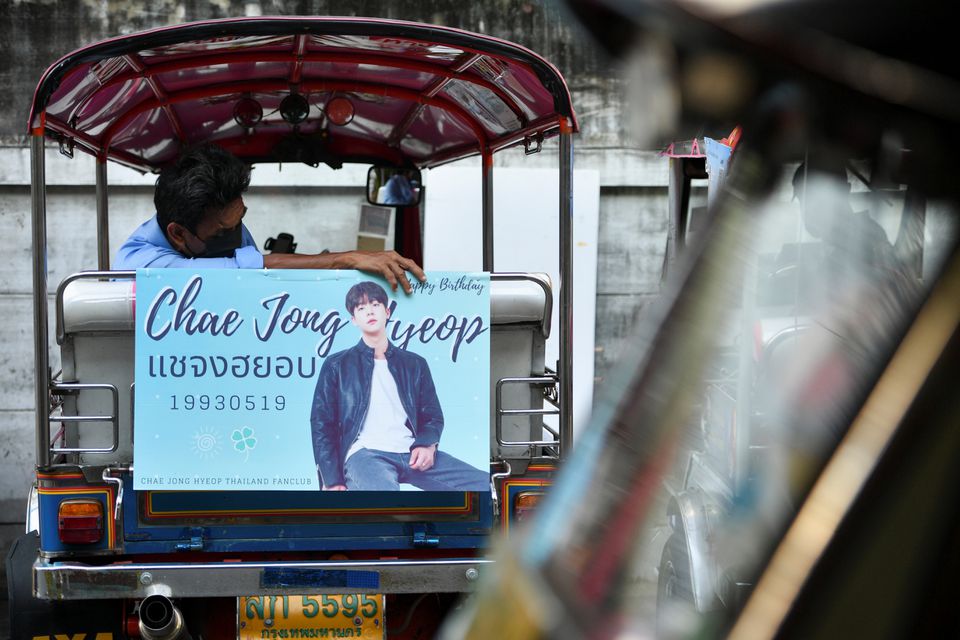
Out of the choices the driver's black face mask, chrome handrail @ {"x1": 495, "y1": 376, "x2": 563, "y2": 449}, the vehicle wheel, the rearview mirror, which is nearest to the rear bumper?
chrome handrail @ {"x1": 495, "y1": 376, "x2": 563, "y2": 449}

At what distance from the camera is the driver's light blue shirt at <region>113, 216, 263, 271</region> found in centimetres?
409

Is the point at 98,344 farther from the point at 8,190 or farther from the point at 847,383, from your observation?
the point at 8,190

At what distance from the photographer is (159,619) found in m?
3.72

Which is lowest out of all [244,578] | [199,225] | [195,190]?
[244,578]

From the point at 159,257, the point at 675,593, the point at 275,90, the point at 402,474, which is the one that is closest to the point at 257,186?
the point at 275,90

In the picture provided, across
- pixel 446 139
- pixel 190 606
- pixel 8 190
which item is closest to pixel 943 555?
pixel 190 606

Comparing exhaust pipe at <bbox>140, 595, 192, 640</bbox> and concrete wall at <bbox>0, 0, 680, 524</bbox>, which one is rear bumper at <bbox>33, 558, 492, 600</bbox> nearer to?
exhaust pipe at <bbox>140, 595, 192, 640</bbox>

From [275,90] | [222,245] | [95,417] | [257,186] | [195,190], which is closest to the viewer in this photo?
[95,417]

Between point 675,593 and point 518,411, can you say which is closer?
point 675,593

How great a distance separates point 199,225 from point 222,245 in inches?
5.2

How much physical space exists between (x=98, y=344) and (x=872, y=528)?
3367 mm

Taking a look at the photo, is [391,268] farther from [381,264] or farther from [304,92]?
[304,92]

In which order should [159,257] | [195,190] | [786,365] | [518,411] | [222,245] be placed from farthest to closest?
[222,245], [195,190], [159,257], [518,411], [786,365]

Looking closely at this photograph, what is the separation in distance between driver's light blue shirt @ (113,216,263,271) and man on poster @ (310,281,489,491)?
63 cm
